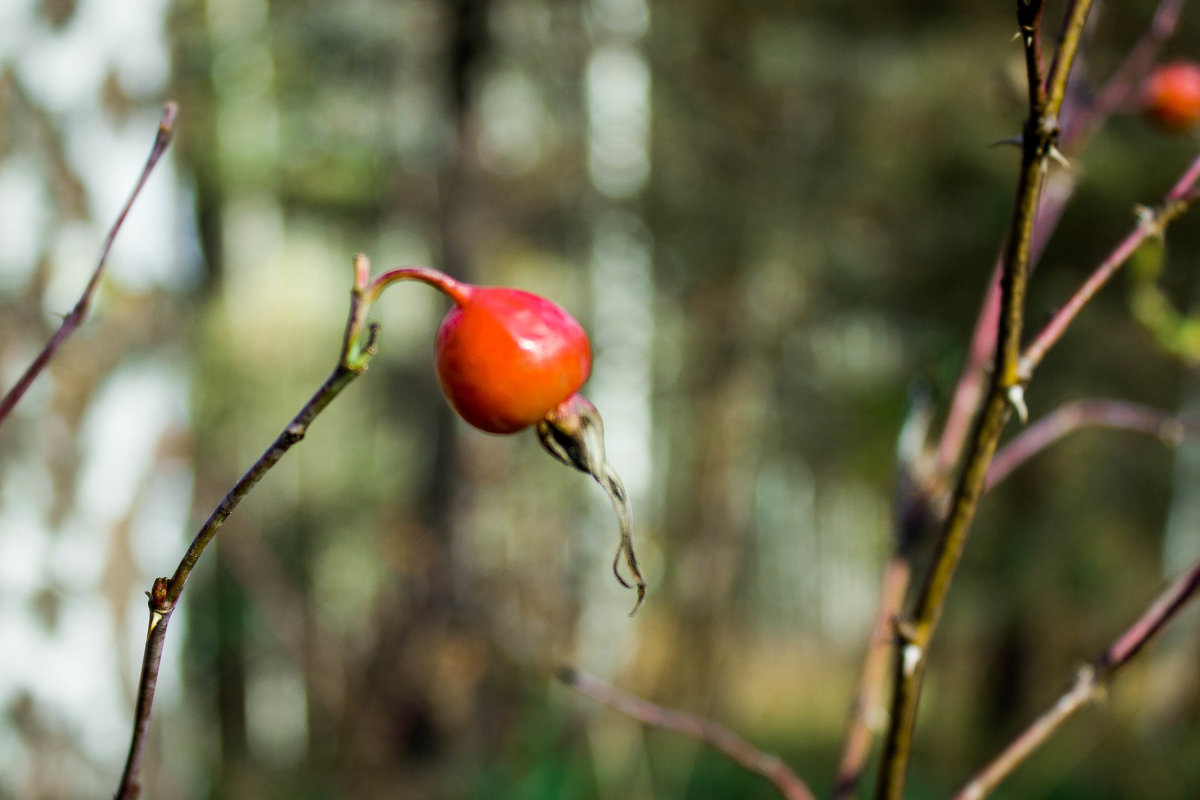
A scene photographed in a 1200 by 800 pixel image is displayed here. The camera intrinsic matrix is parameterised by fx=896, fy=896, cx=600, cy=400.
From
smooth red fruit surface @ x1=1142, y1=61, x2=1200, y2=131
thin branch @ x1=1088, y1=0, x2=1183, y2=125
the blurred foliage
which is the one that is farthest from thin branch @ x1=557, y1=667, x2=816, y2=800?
the blurred foliage

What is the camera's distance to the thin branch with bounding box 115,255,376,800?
1.12ft

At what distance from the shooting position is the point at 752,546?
10.4 metres

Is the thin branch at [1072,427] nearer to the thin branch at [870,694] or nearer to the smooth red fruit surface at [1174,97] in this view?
the thin branch at [870,694]

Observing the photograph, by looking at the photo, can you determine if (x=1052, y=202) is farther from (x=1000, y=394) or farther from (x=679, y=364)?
(x=679, y=364)

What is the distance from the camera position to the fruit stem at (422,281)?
1.21 ft

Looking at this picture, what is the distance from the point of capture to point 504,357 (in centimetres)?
50

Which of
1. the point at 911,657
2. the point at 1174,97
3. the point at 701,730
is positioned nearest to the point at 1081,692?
the point at 911,657

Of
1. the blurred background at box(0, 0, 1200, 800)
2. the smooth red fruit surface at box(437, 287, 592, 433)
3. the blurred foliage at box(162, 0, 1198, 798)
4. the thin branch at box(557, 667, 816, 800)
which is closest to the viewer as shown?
the smooth red fruit surface at box(437, 287, 592, 433)

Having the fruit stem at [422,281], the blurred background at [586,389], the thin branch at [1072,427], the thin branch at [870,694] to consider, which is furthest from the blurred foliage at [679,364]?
the fruit stem at [422,281]

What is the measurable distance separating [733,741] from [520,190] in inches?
214

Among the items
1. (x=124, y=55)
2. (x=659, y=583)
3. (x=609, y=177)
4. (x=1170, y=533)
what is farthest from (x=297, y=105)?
(x=1170, y=533)

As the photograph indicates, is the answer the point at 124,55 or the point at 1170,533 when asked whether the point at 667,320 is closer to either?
the point at 1170,533

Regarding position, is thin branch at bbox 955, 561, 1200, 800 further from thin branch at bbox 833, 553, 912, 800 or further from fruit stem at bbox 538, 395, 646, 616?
fruit stem at bbox 538, 395, 646, 616

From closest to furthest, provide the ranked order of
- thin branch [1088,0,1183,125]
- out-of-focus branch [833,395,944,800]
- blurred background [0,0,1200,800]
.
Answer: out-of-focus branch [833,395,944,800] → thin branch [1088,0,1183,125] → blurred background [0,0,1200,800]
